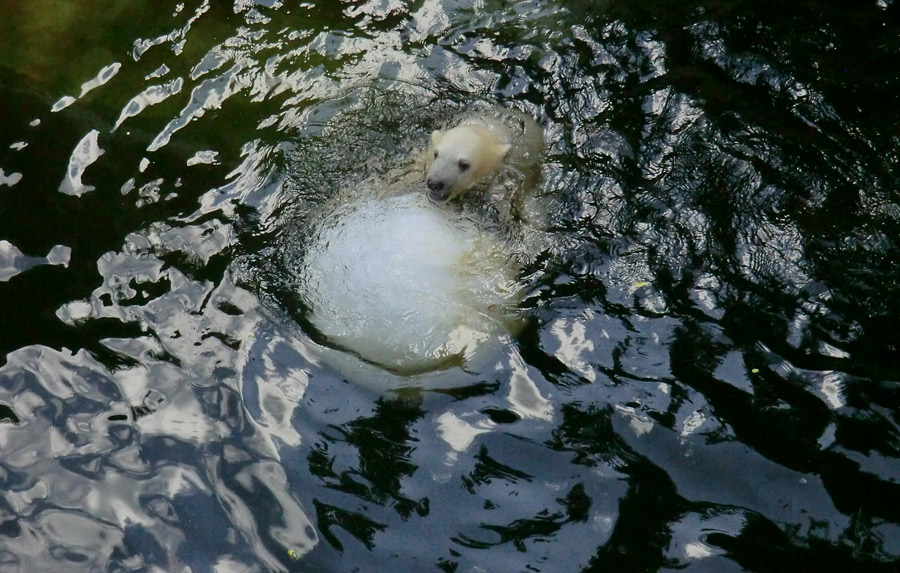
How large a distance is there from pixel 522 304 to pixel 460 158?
1.25 meters

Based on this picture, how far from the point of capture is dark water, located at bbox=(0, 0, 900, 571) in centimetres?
417

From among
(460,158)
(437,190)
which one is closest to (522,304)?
(437,190)

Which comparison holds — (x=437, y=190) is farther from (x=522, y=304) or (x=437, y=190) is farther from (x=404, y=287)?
(x=404, y=287)

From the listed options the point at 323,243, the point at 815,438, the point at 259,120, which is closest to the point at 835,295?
the point at 815,438

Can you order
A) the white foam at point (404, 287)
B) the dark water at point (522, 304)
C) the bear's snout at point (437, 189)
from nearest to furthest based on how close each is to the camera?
the dark water at point (522, 304), the white foam at point (404, 287), the bear's snout at point (437, 189)

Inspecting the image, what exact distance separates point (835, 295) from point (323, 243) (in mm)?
2948

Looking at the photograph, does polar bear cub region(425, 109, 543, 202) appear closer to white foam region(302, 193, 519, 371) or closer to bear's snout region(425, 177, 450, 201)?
bear's snout region(425, 177, 450, 201)

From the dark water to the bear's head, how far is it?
0.39 meters

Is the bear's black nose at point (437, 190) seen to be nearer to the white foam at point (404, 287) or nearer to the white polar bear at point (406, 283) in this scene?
the white polar bear at point (406, 283)

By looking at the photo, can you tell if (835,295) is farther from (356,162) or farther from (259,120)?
(259,120)

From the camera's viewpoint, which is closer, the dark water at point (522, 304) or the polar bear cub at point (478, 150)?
the dark water at point (522, 304)

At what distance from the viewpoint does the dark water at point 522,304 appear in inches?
164

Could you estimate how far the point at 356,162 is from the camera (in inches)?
233

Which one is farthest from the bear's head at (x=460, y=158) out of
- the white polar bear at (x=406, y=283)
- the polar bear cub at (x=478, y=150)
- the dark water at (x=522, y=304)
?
the dark water at (x=522, y=304)
